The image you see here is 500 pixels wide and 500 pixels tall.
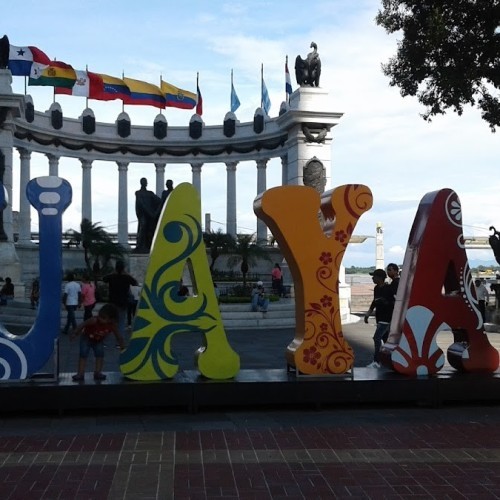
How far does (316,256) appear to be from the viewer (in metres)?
11.3

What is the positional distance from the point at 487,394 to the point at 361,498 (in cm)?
495

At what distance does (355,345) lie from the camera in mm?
19391

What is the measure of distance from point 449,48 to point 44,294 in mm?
12937

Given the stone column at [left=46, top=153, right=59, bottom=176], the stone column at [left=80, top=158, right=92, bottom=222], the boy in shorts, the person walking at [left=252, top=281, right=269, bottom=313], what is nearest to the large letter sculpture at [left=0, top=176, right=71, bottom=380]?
the boy in shorts

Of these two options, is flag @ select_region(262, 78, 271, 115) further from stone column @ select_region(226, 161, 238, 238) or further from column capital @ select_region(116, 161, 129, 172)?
column capital @ select_region(116, 161, 129, 172)

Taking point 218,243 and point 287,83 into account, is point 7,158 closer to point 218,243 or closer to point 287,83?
point 218,243

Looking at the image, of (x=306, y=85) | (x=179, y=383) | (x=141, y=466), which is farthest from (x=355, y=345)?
(x=306, y=85)

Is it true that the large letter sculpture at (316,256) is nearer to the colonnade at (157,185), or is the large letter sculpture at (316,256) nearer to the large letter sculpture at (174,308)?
the large letter sculpture at (174,308)

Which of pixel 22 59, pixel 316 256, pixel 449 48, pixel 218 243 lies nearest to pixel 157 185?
pixel 22 59

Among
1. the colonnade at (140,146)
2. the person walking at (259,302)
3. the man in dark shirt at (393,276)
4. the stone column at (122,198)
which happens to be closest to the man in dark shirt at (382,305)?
the man in dark shirt at (393,276)

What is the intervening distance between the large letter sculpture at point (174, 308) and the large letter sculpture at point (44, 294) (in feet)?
3.66

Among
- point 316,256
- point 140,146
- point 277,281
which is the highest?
point 140,146

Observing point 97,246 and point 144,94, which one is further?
point 144,94

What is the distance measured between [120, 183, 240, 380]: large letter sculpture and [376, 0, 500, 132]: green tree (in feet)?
32.5
